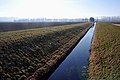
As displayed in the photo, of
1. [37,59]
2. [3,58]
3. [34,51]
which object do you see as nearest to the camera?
[3,58]

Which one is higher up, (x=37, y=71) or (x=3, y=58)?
(x=3, y=58)

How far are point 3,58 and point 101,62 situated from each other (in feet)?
32.7

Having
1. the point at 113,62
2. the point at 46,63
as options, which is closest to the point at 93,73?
the point at 113,62

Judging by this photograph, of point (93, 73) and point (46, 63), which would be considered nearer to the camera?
point (93, 73)

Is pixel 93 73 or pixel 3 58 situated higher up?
pixel 3 58

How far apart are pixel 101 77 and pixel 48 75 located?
16.2 feet

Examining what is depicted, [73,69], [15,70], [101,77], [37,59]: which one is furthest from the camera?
[37,59]

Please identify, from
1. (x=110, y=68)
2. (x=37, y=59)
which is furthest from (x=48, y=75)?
(x=110, y=68)

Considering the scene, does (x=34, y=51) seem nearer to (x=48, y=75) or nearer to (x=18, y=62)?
(x=18, y=62)

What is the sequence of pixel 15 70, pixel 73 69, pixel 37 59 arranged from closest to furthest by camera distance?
pixel 15 70
pixel 73 69
pixel 37 59

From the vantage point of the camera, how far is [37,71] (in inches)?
644

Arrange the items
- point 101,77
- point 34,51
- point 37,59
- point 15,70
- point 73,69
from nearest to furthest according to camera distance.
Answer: point 101,77 → point 15,70 → point 73,69 → point 37,59 → point 34,51

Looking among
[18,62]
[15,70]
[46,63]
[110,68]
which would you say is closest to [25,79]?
[15,70]

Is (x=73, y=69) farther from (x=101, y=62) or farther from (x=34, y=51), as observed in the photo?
(x=34, y=51)
